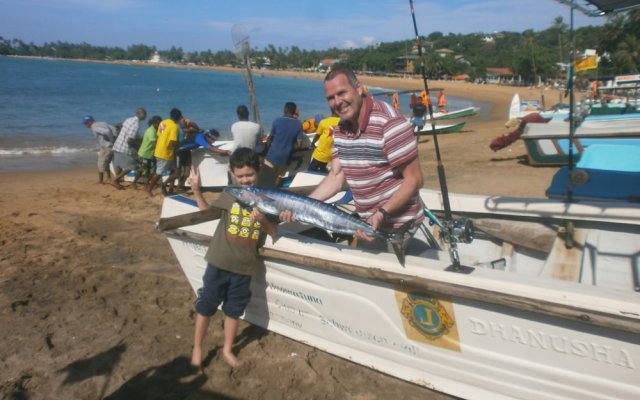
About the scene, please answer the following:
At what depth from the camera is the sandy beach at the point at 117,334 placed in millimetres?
3504

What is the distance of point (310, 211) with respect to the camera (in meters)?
3.04

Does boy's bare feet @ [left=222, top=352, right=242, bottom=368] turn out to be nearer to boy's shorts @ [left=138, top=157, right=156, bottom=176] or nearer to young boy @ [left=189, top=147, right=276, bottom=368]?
young boy @ [left=189, top=147, right=276, bottom=368]

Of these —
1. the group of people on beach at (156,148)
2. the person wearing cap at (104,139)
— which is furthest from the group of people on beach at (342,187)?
the person wearing cap at (104,139)

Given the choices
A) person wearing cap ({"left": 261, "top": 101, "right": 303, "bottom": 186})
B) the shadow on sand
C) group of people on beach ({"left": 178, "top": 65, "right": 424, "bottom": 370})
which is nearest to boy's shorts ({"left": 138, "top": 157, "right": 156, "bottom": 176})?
person wearing cap ({"left": 261, "top": 101, "right": 303, "bottom": 186})

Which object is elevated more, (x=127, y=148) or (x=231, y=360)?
(x=127, y=148)

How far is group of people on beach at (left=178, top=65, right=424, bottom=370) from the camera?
9.36ft

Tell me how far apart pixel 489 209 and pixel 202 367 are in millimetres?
2774

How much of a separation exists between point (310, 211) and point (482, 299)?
1138 mm

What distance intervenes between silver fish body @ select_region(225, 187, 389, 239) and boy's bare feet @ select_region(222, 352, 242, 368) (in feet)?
4.28

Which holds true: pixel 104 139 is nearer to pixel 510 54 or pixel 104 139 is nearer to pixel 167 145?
pixel 167 145

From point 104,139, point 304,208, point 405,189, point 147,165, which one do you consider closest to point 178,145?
Answer: point 147,165

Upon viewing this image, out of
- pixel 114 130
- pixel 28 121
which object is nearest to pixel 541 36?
pixel 28 121

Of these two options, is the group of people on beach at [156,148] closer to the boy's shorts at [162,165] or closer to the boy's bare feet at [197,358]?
the boy's shorts at [162,165]

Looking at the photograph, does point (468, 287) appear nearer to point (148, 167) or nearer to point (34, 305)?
point (34, 305)
